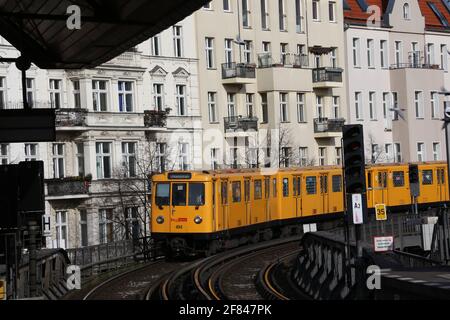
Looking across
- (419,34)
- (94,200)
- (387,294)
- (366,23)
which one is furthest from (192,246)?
(419,34)

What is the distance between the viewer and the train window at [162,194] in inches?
1594

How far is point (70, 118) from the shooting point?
175ft

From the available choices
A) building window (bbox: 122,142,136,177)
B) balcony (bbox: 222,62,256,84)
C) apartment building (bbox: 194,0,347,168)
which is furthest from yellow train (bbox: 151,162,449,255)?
balcony (bbox: 222,62,256,84)

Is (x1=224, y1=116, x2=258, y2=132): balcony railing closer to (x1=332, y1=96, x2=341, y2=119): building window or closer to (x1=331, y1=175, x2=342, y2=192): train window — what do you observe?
(x1=332, y1=96, x2=341, y2=119): building window

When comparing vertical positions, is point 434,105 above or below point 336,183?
above

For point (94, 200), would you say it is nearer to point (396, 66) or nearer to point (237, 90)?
point (237, 90)

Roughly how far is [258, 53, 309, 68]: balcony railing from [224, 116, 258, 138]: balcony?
327 centimetres

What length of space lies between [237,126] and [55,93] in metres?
12.1

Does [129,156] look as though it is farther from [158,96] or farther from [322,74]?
[322,74]

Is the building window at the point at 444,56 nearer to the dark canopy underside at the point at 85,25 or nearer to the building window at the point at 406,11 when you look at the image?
the building window at the point at 406,11

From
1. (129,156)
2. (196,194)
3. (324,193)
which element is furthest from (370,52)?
(196,194)

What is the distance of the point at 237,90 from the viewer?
6347 cm

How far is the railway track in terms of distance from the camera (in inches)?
1131

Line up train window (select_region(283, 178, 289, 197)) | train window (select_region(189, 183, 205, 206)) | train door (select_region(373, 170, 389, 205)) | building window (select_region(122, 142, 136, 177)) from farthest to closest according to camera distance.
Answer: building window (select_region(122, 142, 136, 177)), train door (select_region(373, 170, 389, 205)), train window (select_region(283, 178, 289, 197)), train window (select_region(189, 183, 205, 206))
